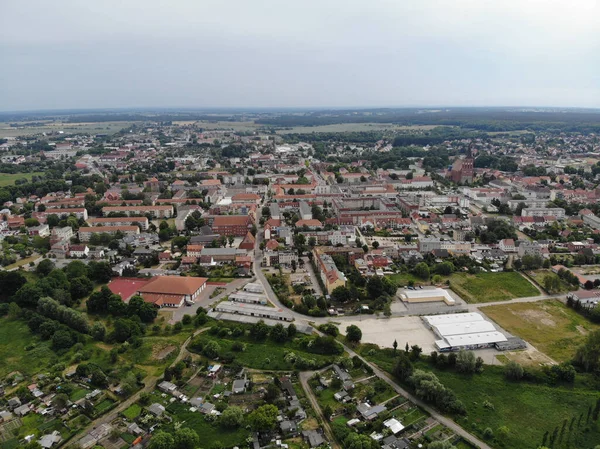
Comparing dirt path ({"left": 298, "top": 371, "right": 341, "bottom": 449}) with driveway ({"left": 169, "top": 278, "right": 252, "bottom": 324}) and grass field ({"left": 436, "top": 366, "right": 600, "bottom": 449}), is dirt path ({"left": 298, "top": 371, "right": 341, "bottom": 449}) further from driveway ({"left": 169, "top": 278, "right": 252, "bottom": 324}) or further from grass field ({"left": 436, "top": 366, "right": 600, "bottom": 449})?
driveway ({"left": 169, "top": 278, "right": 252, "bottom": 324})

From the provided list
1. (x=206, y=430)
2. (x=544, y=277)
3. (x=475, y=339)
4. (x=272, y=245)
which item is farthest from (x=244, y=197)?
(x=206, y=430)

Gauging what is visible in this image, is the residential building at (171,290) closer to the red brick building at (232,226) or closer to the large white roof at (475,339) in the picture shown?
the red brick building at (232,226)

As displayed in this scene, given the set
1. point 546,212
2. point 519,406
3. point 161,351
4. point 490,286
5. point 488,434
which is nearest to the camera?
point 488,434

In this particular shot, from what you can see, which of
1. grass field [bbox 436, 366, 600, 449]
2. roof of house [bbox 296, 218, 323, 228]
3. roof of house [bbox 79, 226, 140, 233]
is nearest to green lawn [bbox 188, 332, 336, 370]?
grass field [bbox 436, 366, 600, 449]

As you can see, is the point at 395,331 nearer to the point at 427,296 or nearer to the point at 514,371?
the point at 427,296

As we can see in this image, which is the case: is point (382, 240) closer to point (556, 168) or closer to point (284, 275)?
point (284, 275)

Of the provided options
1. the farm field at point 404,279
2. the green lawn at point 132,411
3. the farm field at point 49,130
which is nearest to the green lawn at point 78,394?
the green lawn at point 132,411

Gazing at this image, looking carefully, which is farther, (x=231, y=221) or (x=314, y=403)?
(x=231, y=221)
